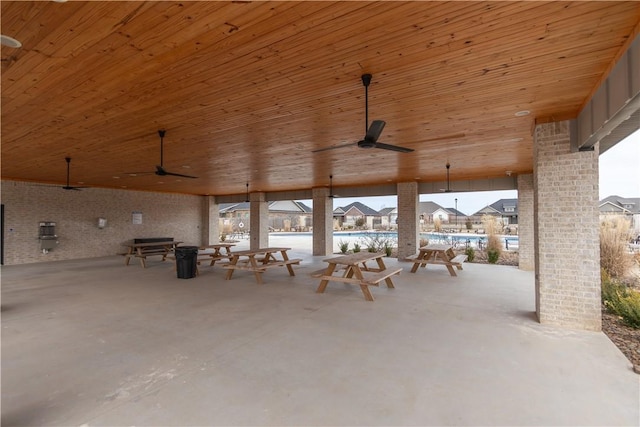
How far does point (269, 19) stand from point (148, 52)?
1138 mm

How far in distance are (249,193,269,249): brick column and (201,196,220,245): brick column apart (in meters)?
2.87

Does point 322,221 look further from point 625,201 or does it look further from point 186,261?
point 625,201

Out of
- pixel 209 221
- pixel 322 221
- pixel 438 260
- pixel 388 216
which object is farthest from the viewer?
pixel 388 216

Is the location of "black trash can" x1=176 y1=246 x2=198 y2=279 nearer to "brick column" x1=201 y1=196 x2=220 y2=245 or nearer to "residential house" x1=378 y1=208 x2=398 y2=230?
"brick column" x1=201 y1=196 x2=220 y2=245

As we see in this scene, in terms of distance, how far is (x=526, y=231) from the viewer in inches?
330

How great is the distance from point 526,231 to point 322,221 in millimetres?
6644

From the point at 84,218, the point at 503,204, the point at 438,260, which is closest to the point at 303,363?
the point at 438,260

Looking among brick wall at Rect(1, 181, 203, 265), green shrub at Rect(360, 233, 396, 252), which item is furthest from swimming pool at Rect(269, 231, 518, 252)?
brick wall at Rect(1, 181, 203, 265)

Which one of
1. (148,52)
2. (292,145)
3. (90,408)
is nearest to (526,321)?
(292,145)

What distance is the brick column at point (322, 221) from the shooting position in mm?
11984

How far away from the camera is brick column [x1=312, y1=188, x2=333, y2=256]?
11984 mm

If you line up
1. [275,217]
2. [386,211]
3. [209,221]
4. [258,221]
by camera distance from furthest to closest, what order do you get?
[386,211] < [275,217] < [209,221] < [258,221]

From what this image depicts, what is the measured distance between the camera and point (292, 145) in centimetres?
557

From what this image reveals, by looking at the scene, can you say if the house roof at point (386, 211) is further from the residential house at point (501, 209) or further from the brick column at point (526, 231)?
the brick column at point (526, 231)
